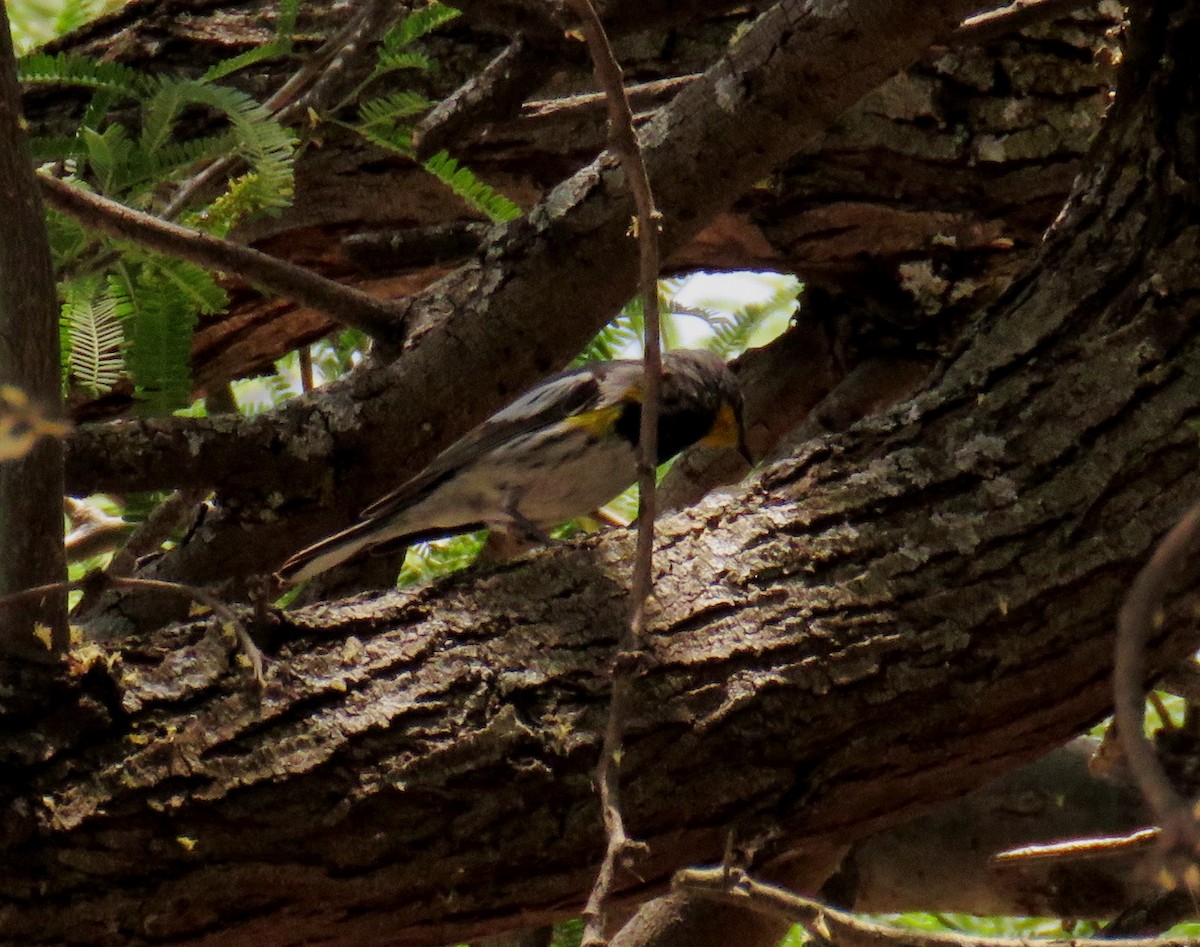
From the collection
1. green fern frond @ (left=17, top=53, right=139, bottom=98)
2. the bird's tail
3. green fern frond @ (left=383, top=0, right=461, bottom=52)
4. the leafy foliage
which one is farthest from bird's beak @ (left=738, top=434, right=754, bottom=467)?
green fern frond @ (left=17, top=53, right=139, bottom=98)

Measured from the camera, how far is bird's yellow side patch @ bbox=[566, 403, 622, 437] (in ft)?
15.4

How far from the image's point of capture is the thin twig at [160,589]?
2047 millimetres

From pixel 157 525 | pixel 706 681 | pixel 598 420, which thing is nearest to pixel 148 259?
pixel 157 525

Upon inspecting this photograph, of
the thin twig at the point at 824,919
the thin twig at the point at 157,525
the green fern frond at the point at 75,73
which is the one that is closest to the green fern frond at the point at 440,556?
the thin twig at the point at 157,525

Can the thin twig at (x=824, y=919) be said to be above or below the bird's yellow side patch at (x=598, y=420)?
below

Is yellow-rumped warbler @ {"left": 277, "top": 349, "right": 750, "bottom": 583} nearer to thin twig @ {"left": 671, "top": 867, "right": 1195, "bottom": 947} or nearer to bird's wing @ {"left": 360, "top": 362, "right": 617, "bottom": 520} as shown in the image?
bird's wing @ {"left": 360, "top": 362, "right": 617, "bottom": 520}

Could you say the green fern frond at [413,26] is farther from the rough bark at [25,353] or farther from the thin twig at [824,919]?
the thin twig at [824,919]

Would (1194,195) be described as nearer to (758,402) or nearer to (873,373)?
(873,373)

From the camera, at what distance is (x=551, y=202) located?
3322mm

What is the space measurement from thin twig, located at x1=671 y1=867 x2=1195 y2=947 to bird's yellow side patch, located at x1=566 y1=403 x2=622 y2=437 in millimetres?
3018

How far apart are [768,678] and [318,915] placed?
86 centimetres

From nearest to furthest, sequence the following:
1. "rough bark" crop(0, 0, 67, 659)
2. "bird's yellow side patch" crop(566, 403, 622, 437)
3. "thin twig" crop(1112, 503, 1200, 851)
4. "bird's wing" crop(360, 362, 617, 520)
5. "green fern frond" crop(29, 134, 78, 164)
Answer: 1. "thin twig" crop(1112, 503, 1200, 851)
2. "rough bark" crop(0, 0, 67, 659)
3. "green fern frond" crop(29, 134, 78, 164)
4. "bird's yellow side patch" crop(566, 403, 622, 437)
5. "bird's wing" crop(360, 362, 617, 520)

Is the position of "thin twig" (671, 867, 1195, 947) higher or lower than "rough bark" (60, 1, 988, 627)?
lower

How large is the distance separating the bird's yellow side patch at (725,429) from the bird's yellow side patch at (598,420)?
0.41 meters
